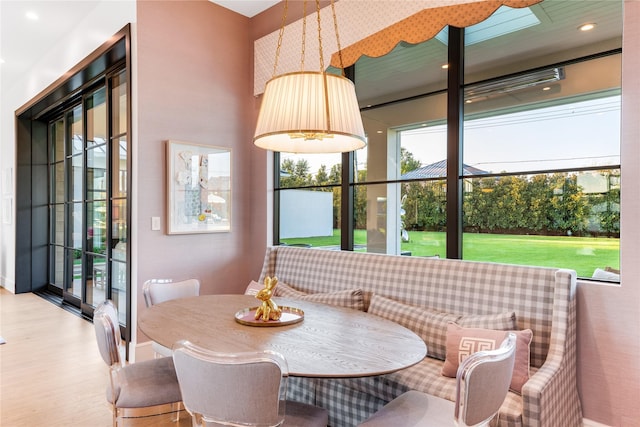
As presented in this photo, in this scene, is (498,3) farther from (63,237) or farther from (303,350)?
(63,237)

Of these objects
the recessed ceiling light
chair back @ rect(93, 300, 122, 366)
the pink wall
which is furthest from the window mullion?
chair back @ rect(93, 300, 122, 366)

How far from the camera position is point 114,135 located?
3.85 metres

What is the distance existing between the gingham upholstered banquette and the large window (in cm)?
40

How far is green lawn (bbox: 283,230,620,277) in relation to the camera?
222 centimetres

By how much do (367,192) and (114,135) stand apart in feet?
8.36

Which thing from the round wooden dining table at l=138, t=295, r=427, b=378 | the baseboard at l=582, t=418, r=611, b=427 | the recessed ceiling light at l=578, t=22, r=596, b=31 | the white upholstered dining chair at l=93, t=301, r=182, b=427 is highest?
the recessed ceiling light at l=578, t=22, r=596, b=31

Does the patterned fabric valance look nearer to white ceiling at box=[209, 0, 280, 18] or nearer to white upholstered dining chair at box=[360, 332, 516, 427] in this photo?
white ceiling at box=[209, 0, 280, 18]

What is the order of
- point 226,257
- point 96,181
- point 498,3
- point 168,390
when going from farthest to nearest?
point 96,181 < point 226,257 < point 498,3 < point 168,390

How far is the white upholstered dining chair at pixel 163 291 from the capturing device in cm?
259

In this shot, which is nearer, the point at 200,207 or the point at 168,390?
the point at 168,390

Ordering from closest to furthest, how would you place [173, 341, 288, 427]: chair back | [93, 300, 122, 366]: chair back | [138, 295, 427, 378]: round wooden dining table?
[173, 341, 288, 427]: chair back, [138, 295, 427, 378]: round wooden dining table, [93, 300, 122, 366]: chair back

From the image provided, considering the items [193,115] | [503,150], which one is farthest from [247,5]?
[503,150]

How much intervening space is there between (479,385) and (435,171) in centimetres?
191

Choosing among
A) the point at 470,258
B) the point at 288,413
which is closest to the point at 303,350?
the point at 288,413
